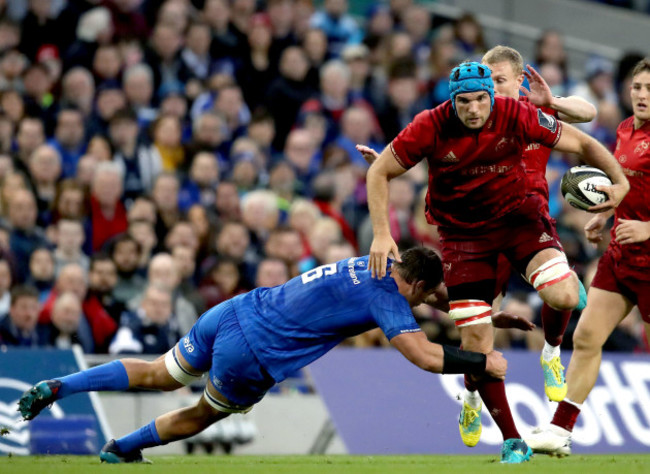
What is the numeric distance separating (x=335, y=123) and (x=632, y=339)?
5.03m

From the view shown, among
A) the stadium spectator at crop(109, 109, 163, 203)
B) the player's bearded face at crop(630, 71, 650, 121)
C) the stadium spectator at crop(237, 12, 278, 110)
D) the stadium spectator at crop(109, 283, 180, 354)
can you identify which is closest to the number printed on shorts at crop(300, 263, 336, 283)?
the player's bearded face at crop(630, 71, 650, 121)

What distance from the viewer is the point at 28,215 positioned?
12758 millimetres

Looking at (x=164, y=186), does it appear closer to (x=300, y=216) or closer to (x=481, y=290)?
(x=300, y=216)

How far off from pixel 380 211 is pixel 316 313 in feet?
2.85

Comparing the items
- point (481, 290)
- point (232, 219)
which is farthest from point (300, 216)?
point (481, 290)

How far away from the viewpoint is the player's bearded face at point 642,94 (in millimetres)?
9781

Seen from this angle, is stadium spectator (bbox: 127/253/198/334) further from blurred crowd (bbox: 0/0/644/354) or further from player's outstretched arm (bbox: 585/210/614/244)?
→ player's outstretched arm (bbox: 585/210/614/244)

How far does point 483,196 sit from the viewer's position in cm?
898

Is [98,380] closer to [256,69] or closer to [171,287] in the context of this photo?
[171,287]

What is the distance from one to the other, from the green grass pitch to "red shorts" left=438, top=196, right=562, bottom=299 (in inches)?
54.1

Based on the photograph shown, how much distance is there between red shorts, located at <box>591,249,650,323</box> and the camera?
9930 mm

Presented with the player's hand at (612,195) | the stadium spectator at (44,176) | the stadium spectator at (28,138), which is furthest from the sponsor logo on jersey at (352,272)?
the stadium spectator at (28,138)

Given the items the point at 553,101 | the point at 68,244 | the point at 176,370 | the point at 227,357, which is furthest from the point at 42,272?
the point at 553,101

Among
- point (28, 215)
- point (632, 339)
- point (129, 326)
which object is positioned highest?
point (28, 215)
